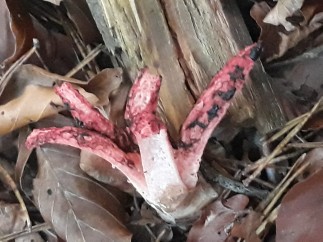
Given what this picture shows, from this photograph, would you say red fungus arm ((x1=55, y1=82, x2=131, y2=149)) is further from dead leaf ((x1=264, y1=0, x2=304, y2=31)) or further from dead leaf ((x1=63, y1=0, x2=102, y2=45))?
dead leaf ((x1=264, y1=0, x2=304, y2=31))

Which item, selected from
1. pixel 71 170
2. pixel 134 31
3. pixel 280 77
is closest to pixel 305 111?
pixel 280 77

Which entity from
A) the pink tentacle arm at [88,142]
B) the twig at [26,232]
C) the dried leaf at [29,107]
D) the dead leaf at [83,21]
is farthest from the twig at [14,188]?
the dead leaf at [83,21]

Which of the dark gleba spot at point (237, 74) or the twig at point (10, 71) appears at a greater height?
the twig at point (10, 71)

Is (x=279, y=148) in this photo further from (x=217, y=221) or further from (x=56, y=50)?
(x=56, y=50)

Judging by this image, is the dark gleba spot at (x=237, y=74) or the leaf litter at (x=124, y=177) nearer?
the dark gleba spot at (x=237, y=74)

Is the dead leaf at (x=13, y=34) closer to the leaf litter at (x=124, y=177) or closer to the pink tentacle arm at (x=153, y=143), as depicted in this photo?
the leaf litter at (x=124, y=177)

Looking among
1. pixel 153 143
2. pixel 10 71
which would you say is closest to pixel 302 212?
pixel 153 143

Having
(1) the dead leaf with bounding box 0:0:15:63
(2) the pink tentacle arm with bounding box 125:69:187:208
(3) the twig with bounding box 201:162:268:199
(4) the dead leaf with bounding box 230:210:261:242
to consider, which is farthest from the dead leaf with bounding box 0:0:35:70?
(4) the dead leaf with bounding box 230:210:261:242
